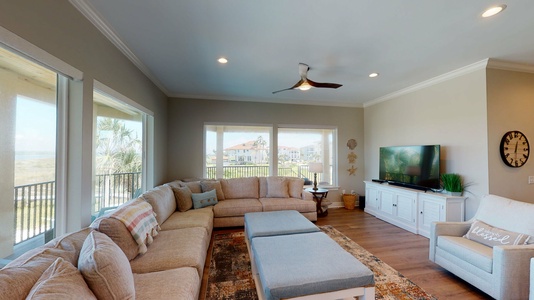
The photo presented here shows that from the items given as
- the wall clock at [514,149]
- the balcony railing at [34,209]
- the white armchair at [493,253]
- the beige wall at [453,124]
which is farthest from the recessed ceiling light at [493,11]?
the balcony railing at [34,209]

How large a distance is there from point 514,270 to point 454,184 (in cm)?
181

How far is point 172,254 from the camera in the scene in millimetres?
1971

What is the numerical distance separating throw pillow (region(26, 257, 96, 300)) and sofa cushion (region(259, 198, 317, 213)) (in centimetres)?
307

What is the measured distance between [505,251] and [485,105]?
7.52 feet

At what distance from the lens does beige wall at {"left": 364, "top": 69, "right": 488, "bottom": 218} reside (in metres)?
3.17

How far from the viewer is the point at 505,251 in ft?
6.08

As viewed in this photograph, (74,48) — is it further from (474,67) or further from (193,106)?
(474,67)

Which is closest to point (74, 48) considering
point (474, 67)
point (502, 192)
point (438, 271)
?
point (438, 271)

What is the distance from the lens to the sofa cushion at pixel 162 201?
278cm

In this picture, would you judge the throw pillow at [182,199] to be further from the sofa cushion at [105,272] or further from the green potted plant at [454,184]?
the green potted plant at [454,184]

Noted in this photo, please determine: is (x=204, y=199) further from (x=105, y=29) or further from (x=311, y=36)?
(x=311, y=36)

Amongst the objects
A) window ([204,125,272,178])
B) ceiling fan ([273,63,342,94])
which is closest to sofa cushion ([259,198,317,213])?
window ([204,125,272,178])

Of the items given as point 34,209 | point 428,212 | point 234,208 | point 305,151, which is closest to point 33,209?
point 34,209

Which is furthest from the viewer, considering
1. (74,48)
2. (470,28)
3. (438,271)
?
(438,271)
